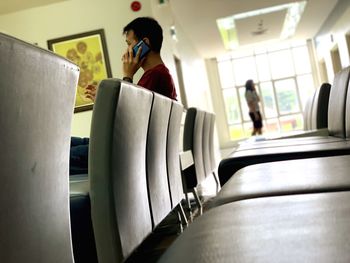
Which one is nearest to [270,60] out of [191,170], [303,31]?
[303,31]

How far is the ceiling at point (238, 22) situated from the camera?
295 inches

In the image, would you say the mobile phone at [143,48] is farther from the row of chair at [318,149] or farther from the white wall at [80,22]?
the white wall at [80,22]

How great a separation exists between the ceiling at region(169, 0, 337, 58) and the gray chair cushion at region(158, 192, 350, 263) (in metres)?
6.49

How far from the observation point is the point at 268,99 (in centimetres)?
1392

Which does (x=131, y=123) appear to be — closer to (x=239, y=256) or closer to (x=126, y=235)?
(x=126, y=235)

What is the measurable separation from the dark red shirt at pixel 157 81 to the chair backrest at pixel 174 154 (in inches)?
4.8

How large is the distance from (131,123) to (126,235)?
37 centimetres

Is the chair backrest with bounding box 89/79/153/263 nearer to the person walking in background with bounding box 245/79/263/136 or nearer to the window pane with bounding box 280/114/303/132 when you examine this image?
the person walking in background with bounding box 245/79/263/136

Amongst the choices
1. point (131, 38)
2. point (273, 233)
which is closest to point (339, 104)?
point (131, 38)

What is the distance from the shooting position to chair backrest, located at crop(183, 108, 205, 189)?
3.25m

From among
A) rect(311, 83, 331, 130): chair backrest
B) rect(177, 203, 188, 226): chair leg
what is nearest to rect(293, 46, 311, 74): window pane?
rect(311, 83, 331, 130): chair backrest

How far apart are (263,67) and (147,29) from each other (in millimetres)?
11959

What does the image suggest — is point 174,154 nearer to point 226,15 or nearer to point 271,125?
point 226,15

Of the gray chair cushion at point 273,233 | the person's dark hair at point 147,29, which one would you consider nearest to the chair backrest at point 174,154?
the person's dark hair at point 147,29
